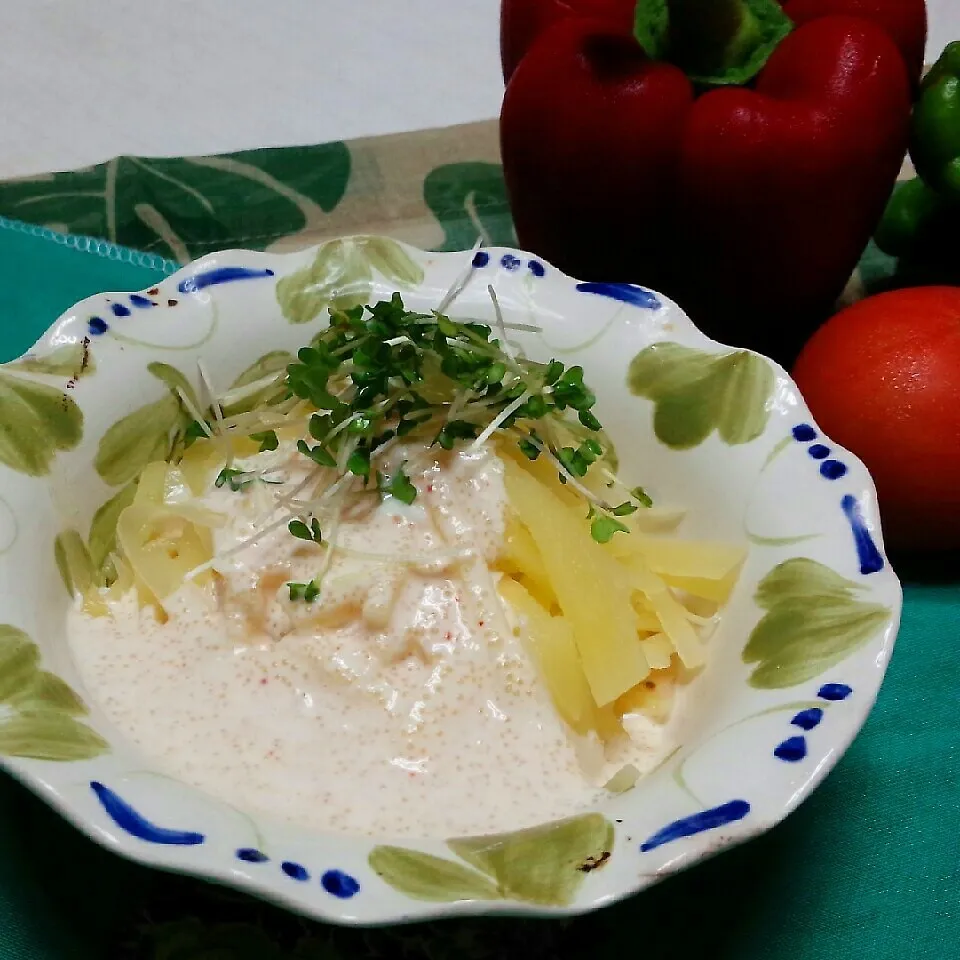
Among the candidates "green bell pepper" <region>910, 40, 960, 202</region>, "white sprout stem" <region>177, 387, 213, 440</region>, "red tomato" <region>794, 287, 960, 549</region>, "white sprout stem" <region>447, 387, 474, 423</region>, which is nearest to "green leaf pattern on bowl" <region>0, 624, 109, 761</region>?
"white sprout stem" <region>177, 387, 213, 440</region>

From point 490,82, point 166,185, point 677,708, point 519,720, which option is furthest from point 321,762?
point 490,82

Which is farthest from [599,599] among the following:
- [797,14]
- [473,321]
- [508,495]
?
[797,14]

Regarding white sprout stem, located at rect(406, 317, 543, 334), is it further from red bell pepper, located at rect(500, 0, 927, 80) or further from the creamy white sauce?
red bell pepper, located at rect(500, 0, 927, 80)

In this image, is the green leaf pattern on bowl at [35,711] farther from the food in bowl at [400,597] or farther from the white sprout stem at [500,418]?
the white sprout stem at [500,418]

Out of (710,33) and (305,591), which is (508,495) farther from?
(710,33)

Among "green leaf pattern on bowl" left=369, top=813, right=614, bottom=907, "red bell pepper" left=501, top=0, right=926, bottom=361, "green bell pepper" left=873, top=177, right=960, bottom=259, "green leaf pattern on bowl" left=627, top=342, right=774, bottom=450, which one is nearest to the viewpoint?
"green leaf pattern on bowl" left=369, top=813, right=614, bottom=907

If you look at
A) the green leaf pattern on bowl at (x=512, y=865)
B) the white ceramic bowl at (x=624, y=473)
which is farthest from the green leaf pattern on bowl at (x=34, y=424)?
the green leaf pattern on bowl at (x=512, y=865)
